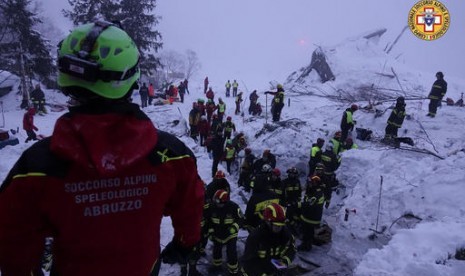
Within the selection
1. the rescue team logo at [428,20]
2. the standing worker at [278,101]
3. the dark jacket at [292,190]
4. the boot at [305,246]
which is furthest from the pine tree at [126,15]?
the boot at [305,246]

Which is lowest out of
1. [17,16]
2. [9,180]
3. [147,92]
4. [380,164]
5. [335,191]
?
[335,191]

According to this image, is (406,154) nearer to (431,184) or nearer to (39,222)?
(431,184)

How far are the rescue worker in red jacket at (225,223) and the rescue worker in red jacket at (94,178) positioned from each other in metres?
5.11

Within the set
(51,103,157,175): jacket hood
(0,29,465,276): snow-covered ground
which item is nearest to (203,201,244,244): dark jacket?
(0,29,465,276): snow-covered ground

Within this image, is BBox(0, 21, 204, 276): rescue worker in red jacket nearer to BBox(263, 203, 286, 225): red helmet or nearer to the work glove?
the work glove

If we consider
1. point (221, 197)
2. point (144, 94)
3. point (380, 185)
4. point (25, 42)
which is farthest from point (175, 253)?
point (25, 42)

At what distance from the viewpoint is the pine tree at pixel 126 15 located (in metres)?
25.9

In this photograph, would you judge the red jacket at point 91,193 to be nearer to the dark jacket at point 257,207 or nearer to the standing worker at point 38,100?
the dark jacket at point 257,207

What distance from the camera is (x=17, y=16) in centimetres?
2286

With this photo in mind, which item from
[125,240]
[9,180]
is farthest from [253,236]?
[9,180]

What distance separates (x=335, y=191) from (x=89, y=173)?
41.3 feet

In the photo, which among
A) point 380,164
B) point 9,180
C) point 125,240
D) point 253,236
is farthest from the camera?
point 380,164

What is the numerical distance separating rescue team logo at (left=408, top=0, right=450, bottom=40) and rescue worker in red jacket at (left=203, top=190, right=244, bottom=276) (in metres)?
12.8

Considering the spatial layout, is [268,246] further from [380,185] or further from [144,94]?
[144,94]
